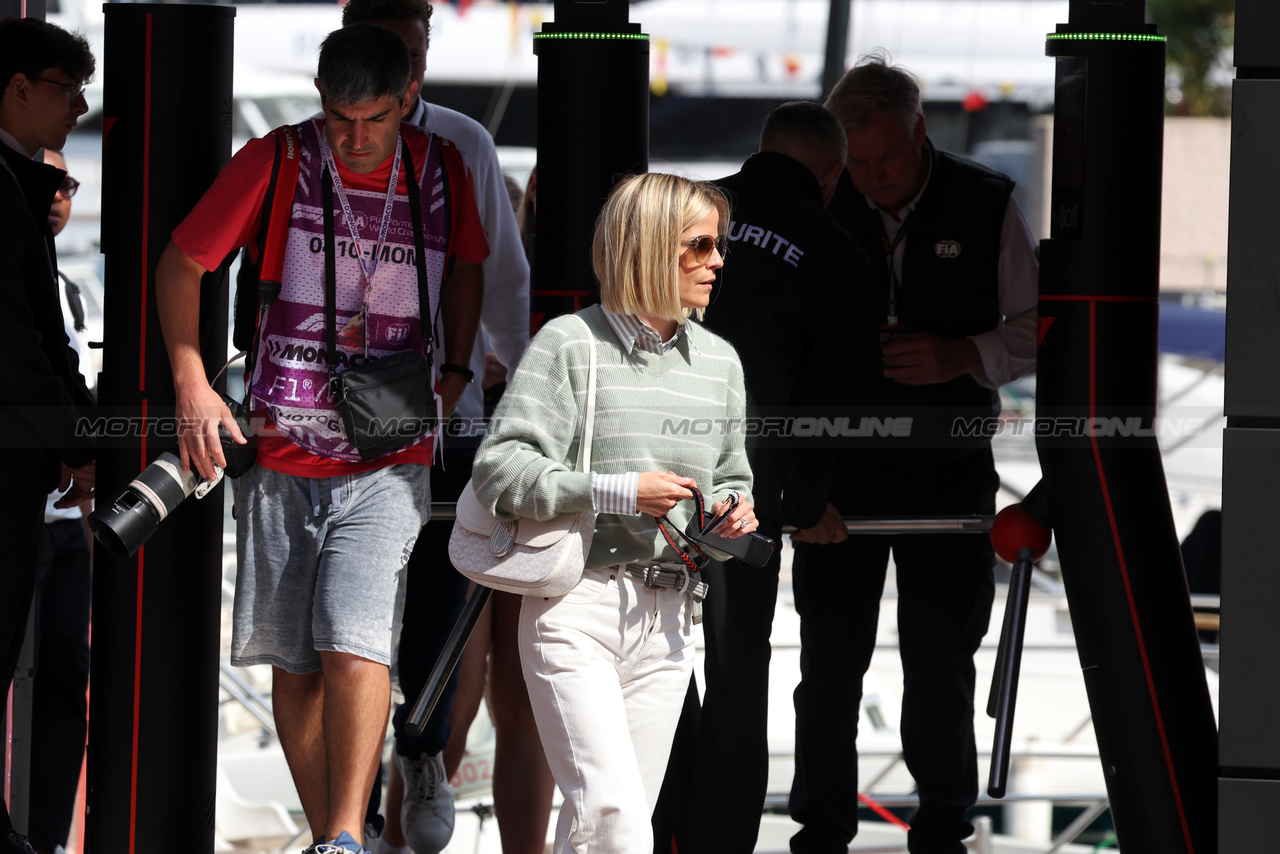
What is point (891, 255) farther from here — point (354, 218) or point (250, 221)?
Answer: point (250, 221)

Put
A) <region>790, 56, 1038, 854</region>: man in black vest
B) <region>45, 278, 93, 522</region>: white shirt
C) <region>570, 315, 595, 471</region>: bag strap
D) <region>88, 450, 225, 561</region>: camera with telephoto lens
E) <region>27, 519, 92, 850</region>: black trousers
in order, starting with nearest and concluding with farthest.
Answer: <region>570, 315, 595, 471</region>: bag strap, <region>88, 450, 225, 561</region>: camera with telephoto lens, <region>790, 56, 1038, 854</region>: man in black vest, <region>27, 519, 92, 850</region>: black trousers, <region>45, 278, 93, 522</region>: white shirt

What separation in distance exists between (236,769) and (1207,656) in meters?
4.25

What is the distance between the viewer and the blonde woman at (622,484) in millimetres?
2781

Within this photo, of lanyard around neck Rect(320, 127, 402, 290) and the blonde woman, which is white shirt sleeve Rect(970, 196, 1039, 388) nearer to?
the blonde woman

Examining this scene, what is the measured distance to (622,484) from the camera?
8.96 ft

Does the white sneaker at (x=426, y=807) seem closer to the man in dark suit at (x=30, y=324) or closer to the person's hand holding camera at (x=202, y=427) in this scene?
the man in dark suit at (x=30, y=324)

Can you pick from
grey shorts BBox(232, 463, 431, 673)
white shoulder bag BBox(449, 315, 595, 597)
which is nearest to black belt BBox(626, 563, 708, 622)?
white shoulder bag BBox(449, 315, 595, 597)

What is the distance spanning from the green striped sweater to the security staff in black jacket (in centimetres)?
45

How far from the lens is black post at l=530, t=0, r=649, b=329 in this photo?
136 inches

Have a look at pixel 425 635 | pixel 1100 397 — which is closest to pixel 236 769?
pixel 425 635

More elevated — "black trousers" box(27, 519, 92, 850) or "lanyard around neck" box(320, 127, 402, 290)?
"lanyard around neck" box(320, 127, 402, 290)

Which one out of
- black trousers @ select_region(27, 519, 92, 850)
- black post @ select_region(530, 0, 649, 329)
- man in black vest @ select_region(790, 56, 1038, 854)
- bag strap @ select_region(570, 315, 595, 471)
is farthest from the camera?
black trousers @ select_region(27, 519, 92, 850)

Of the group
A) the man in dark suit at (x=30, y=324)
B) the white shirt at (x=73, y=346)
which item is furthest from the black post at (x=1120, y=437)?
the white shirt at (x=73, y=346)

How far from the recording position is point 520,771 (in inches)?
148
